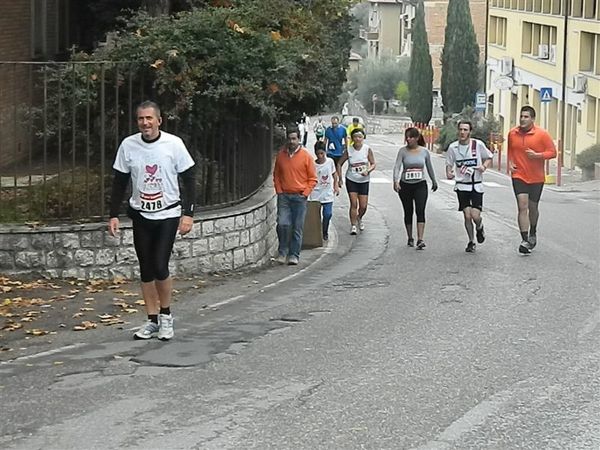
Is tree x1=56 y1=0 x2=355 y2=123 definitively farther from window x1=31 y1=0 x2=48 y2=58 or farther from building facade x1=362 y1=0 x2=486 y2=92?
building facade x1=362 y1=0 x2=486 y2=92

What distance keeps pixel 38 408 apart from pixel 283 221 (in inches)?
297

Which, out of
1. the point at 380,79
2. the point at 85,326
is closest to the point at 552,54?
the point at 380,79

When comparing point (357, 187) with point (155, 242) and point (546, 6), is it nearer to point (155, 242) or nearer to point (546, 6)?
point (155, 242)

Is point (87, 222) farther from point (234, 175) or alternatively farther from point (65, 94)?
point (234, 175)

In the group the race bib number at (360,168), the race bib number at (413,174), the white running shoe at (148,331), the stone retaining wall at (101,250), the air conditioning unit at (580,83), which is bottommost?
the white running shoe at (148,331)

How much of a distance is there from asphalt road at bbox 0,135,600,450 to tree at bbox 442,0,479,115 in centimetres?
6200

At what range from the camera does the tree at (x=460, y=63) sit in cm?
7488

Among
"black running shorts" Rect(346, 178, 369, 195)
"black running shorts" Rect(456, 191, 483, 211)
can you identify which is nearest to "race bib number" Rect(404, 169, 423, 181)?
"black running shorts" Rect(456, 191, 483, 211)

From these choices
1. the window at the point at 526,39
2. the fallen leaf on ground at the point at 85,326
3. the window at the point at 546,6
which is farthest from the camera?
the window at the point at 526,39

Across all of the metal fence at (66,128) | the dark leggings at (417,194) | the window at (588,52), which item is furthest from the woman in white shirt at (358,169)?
the window at (588,52)

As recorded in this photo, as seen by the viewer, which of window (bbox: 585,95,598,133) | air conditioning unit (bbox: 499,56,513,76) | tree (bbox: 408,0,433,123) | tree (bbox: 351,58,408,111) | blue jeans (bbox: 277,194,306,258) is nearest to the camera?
blue jeans (bbox: 277,194,306,258)

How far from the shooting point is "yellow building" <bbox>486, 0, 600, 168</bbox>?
46781 mm

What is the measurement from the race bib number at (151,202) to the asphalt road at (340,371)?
3.38 ft

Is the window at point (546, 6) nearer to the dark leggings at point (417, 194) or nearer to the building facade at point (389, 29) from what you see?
the dark leggings at point (417, 194)
